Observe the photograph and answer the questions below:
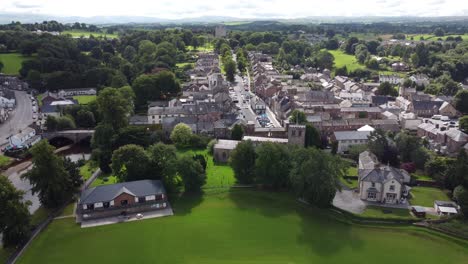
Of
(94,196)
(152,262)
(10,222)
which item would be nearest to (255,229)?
(152,262)

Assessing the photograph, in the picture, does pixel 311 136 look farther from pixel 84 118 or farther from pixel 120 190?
pixel 84 118

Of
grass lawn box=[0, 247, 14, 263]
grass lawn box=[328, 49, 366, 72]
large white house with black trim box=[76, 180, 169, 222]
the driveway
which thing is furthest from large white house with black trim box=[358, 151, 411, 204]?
grass lawn box=[328, 49, 366, 72]

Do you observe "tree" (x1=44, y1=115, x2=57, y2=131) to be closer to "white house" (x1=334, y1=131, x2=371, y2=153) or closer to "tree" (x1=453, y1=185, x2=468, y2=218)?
"white house" (x1=334, y1=131, x2=371, y2=153)

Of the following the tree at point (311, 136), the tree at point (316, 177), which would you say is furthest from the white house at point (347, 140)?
the tree at point (316, 177)

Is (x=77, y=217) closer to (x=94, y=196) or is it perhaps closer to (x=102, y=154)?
(x=94, y=196)

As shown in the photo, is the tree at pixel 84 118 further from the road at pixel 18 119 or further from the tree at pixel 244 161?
the tree at pixel 244 161

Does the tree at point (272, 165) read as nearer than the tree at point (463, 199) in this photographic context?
No
